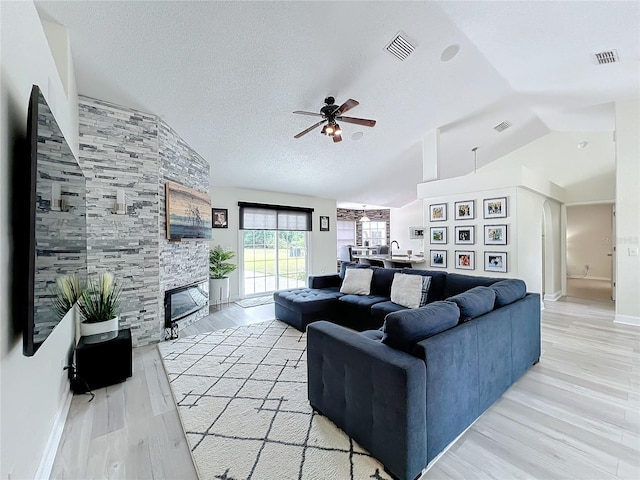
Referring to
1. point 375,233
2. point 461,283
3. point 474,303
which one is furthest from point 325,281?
point 375,233

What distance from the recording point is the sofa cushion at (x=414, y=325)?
1.59 meters

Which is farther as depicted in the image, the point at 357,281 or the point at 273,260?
the point at 273,260

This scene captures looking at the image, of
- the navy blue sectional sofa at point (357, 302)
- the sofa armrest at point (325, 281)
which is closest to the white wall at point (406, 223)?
the sofa armrest at point (325, 281)

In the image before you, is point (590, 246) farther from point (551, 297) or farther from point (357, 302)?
point (357, 302)

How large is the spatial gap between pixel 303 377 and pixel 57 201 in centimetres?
228

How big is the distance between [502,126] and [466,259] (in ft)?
8.90

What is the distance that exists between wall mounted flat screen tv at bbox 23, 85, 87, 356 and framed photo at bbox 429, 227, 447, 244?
212 inches

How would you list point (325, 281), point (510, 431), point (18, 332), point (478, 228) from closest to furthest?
point (18, 332), point (510, 431), point (325, 281), point (478, 228)

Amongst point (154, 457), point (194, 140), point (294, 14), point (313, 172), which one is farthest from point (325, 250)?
point (154, 457)

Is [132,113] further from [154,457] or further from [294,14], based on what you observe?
[154,457]

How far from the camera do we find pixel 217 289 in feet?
17.8

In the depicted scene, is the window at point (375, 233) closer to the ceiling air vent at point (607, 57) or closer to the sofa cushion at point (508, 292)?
the ceiling air vent at point (607, 57)

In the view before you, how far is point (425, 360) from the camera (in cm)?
149

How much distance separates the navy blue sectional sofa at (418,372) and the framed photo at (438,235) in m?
2.99
